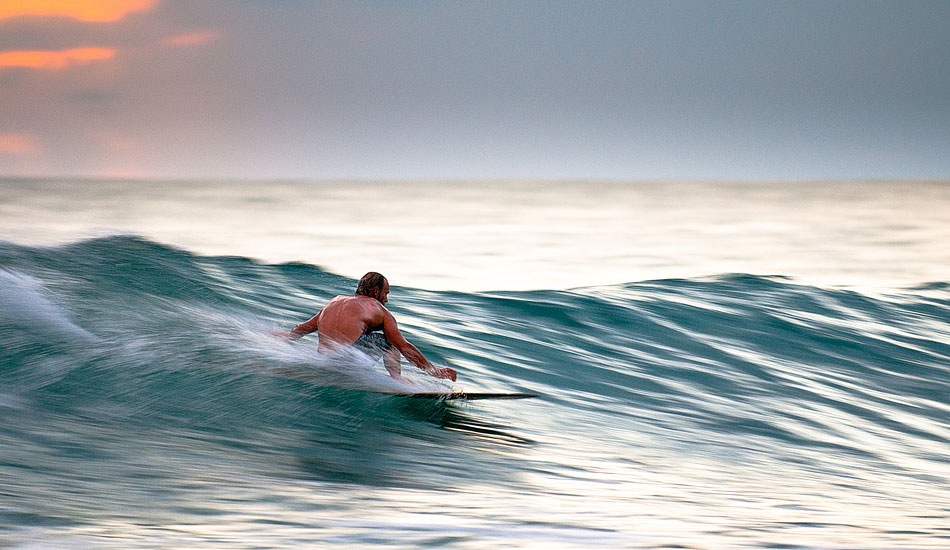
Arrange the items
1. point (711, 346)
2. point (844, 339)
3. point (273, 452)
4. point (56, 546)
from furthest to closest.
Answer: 1. point (844, 339)
2. point (711, 346)
3. point (273, 452)
4. point (56, 546)

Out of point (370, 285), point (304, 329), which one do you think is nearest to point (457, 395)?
point (370, 285)

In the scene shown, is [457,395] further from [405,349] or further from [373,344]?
[373,344]

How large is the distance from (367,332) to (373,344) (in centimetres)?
13

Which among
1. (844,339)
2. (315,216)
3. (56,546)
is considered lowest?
(56,546)

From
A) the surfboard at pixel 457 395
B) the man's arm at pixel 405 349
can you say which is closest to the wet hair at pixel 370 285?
the man's arm at pixel 405 349

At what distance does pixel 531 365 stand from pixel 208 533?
7.14 m

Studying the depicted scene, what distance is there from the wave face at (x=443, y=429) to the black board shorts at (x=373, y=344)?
103mm

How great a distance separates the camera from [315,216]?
37281 millimetres

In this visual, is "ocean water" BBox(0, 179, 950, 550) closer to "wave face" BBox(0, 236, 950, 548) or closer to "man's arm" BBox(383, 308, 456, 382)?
"wave face" BBox(0, 236, 950, 548)

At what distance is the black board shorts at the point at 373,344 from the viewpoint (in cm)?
866

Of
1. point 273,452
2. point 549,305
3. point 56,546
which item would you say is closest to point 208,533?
point 56,546

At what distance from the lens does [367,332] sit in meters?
8.68

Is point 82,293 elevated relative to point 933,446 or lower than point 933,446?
elevated

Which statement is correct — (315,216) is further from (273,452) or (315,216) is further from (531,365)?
(273,452)
